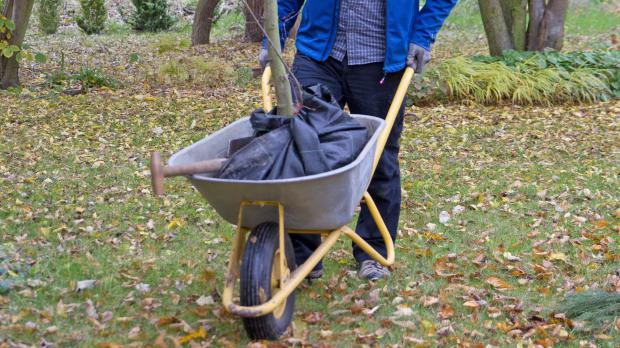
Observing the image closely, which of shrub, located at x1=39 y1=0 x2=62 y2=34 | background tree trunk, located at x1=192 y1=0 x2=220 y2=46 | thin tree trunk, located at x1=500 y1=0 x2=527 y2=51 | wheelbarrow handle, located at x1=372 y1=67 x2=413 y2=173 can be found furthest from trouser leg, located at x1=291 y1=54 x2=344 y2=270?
shrub, located at x1=39 y1=0 x2=62 y2=34

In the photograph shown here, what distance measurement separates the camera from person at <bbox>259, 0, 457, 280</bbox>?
3863 mm

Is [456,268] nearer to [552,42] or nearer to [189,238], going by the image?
[189,238]

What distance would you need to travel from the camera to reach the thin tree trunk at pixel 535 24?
10523mm

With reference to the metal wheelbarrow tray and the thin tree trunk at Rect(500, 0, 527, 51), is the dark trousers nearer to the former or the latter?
the metal wheelbarrow tray

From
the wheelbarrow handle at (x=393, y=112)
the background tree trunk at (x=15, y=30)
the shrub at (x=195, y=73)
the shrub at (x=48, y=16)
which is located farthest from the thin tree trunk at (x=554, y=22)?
the shrub at (x=48, y=16)

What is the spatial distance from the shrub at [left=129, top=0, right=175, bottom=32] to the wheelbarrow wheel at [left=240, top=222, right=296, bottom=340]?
1568 cm

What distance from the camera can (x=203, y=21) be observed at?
43.7ft

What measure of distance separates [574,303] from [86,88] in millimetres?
7354

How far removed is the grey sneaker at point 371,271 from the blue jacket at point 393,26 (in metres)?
0.99

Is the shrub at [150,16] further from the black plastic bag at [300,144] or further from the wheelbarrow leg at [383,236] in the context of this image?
the black plastic bag at [300,144]

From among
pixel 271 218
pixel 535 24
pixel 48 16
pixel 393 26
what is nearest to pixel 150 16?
pixel 48 16

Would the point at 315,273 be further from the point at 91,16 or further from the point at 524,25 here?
the point at 91,16

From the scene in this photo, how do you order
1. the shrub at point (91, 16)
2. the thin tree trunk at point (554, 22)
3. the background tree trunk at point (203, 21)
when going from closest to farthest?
the thin tree trunk at point (554, 22), the background tree trunk at point (203, 21), the shrub at point (91, 16)

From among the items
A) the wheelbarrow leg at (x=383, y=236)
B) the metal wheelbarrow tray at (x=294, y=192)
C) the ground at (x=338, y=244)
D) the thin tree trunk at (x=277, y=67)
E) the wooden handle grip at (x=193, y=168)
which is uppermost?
the thin tree trunk at (x=277, y=67)
